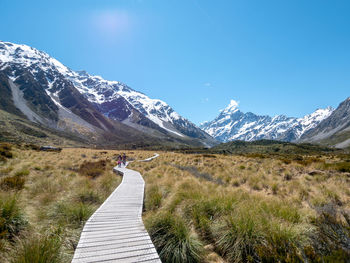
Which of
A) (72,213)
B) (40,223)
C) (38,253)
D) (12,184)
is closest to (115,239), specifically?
(38,253)

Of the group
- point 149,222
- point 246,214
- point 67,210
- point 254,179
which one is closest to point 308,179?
point 254,179

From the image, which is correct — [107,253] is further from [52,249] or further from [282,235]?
[282,235]

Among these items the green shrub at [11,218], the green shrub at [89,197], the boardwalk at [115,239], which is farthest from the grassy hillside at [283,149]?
the green shrub at [11,218]

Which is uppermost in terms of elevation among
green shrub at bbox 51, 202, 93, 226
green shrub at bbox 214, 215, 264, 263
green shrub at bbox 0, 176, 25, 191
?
green shrub at bbox 0, 176, 25, 191

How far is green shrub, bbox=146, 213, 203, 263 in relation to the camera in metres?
4.10

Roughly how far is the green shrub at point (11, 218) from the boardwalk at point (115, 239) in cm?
180

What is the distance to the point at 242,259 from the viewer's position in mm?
4039

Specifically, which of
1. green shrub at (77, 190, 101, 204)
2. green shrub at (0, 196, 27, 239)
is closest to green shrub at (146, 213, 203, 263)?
green shrub at (0, 196, 27, 239)

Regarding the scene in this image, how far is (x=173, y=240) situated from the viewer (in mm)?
4406

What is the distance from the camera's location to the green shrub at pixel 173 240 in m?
4.10

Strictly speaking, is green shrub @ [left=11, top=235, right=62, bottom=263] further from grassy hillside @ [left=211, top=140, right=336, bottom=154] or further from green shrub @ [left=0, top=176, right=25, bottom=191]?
grassy hillside @ [left=211, top=140, right=336, bottom=154]

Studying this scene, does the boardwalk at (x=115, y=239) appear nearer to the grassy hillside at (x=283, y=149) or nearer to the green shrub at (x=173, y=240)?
the green shrub at (x=173, y=240)

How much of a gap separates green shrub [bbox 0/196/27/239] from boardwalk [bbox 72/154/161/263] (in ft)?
5.90

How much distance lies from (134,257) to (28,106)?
25058cm
